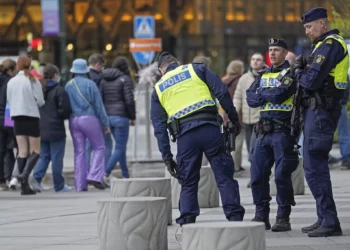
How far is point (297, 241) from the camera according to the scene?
31.6 ft

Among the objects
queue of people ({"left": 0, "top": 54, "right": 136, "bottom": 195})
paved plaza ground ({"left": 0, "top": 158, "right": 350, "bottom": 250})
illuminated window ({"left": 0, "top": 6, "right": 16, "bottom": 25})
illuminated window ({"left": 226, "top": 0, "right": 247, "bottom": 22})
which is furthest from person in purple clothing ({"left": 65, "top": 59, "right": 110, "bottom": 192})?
illuminated window ({"left": 0, "top": 6, "right": 16, "bottom": 25})

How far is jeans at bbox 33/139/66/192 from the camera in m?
16.4

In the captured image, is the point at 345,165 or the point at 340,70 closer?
the point at 340,70

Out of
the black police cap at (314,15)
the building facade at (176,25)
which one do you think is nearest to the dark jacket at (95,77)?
the black police cap at (314,15)

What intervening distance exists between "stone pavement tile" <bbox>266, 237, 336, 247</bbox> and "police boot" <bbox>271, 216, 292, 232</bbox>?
52cm

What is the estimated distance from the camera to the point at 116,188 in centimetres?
1102

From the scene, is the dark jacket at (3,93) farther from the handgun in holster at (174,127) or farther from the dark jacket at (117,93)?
the handgun in holster at (174,127)

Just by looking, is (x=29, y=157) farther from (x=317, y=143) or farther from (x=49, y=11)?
(x=49, y=11)

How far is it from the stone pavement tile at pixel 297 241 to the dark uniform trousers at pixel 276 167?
25.9 inches

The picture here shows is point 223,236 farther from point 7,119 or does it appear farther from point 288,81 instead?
point 7,119

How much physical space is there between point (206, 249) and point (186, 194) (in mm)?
2500

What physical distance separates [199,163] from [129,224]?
1.26 meters

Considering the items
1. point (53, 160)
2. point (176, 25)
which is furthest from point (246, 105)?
point (176, 25)

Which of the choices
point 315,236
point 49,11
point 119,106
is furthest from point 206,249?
point 49,11
